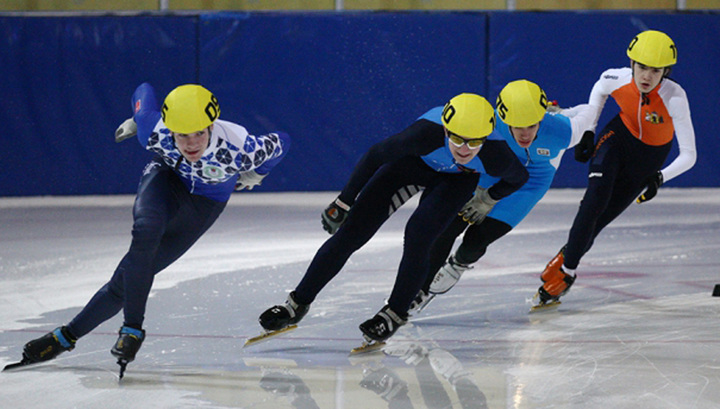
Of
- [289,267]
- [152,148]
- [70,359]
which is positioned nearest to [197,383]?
[70,359]

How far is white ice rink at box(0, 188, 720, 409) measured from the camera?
3266 mm

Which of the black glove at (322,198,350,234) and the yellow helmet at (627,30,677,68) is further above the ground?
the yellow helmet at (627,30,677,68)

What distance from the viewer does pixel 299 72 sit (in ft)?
31.9

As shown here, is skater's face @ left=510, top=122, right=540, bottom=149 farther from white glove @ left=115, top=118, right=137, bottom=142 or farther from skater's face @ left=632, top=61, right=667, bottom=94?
white glove @ left=115, top=118, right=137, bottom=142

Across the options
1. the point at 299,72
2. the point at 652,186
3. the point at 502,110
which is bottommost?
the point at 299,72

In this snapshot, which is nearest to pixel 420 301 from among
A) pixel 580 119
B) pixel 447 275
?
pixel 447 275

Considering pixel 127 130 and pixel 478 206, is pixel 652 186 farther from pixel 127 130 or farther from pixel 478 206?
pixel 127 130

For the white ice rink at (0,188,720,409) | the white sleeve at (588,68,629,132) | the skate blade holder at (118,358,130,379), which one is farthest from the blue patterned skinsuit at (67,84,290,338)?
the white sleeve at (588,68,629,132)

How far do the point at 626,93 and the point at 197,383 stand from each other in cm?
276

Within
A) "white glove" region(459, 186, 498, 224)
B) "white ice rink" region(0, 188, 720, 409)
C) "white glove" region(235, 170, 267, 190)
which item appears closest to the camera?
"white ice rink" region(0, 188, 720, 409)

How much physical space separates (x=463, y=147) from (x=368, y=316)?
1.18m

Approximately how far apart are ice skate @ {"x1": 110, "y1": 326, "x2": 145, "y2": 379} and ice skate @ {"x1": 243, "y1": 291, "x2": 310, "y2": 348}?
0.64 m

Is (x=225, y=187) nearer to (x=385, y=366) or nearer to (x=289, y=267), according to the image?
(x=385, y=366)

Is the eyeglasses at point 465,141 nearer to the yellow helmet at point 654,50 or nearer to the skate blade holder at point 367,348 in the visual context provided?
the skate blade holder at point 367,348
